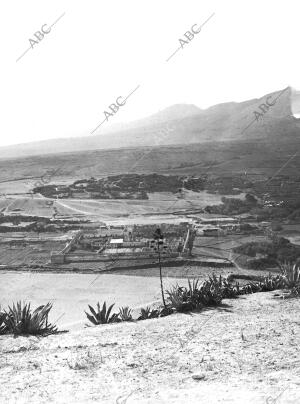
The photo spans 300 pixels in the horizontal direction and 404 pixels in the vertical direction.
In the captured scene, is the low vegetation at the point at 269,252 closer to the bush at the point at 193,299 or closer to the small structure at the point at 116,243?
the small structure at the point at 116,243

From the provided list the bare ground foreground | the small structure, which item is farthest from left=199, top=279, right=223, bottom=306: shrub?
the small structure

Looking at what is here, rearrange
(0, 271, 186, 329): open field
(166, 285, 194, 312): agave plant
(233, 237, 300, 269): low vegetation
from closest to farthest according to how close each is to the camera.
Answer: (166, 285, 194, 312): agave plant
(0, 271, 186, 329): open field
(233, 237, 300, 269): low vegetation

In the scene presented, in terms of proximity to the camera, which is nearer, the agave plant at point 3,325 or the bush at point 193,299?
the agave plant at point 3,325

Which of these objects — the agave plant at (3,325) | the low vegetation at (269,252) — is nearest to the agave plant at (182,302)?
the agave plant at (3,325)

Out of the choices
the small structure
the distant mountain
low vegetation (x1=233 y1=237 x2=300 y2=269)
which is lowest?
low vegetation (x1=233 y1=237 x2=300 y2=269)

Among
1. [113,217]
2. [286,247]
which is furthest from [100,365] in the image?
[113,217]

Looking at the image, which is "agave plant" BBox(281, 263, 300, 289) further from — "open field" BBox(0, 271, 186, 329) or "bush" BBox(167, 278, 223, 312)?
"open field" BBox(0, 271, 186, 329)

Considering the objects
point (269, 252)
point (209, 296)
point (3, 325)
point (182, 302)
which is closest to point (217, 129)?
point (269, 252)

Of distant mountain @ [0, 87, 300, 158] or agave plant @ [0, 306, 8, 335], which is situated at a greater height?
distant mountain @ [0, 87, 300, 158]

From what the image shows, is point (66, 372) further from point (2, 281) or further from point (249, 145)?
point (249, 145)
